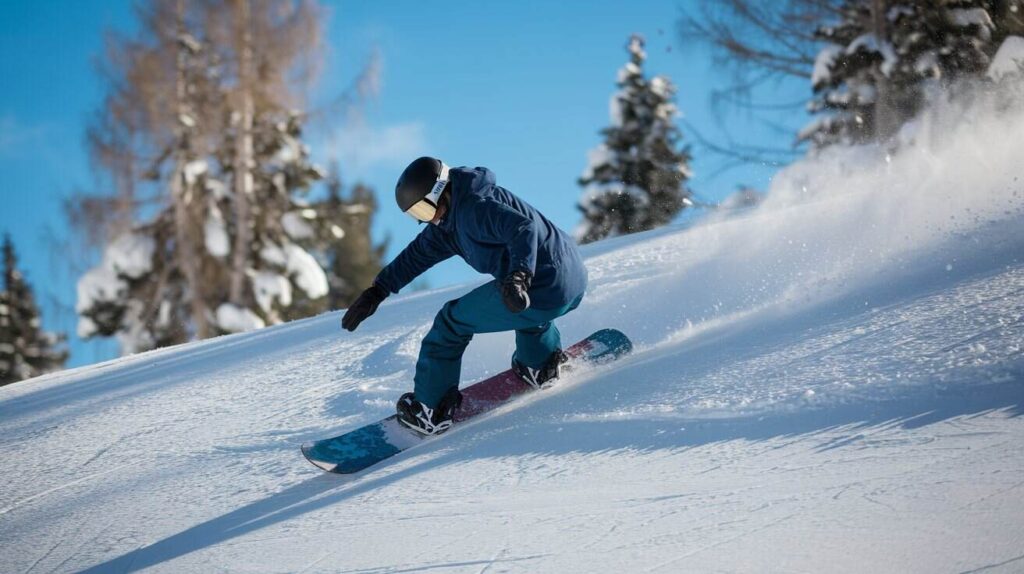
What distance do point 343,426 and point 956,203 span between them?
3.85 meters

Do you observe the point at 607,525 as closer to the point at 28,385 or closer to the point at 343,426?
the point at 343,426

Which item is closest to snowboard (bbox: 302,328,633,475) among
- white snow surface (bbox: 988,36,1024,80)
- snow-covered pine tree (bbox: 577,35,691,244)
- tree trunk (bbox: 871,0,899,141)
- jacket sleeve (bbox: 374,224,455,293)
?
jacket sleeve (bbox: 374,224,455,293)

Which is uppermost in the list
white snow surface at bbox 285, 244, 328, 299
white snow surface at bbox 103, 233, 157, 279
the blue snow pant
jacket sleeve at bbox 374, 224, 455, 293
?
white snow surface at bbox 103, 233, 157, 279

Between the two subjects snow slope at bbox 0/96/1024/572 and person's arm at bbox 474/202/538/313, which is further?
person's arm at bbox 474/202/538/313

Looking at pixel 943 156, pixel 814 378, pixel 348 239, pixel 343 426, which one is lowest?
pixel 814 378

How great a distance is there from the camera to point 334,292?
91.3ft

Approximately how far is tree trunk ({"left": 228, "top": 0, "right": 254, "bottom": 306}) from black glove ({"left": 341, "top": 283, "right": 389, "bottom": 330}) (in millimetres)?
12357

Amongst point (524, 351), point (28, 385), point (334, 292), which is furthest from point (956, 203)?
point (334, 292)

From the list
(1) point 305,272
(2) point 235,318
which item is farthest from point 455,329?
(1) point 305,272

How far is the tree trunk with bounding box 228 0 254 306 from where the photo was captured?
15133 millimetres

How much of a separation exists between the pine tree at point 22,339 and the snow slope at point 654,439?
→ 22.4 meters

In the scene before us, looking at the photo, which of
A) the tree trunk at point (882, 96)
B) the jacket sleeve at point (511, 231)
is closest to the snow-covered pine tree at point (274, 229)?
the tree trunk at point (882, 96)

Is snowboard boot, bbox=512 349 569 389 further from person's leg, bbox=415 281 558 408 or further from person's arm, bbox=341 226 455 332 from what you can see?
person's arm, bbox=341 226 455 332

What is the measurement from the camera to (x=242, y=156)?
1541 cm
